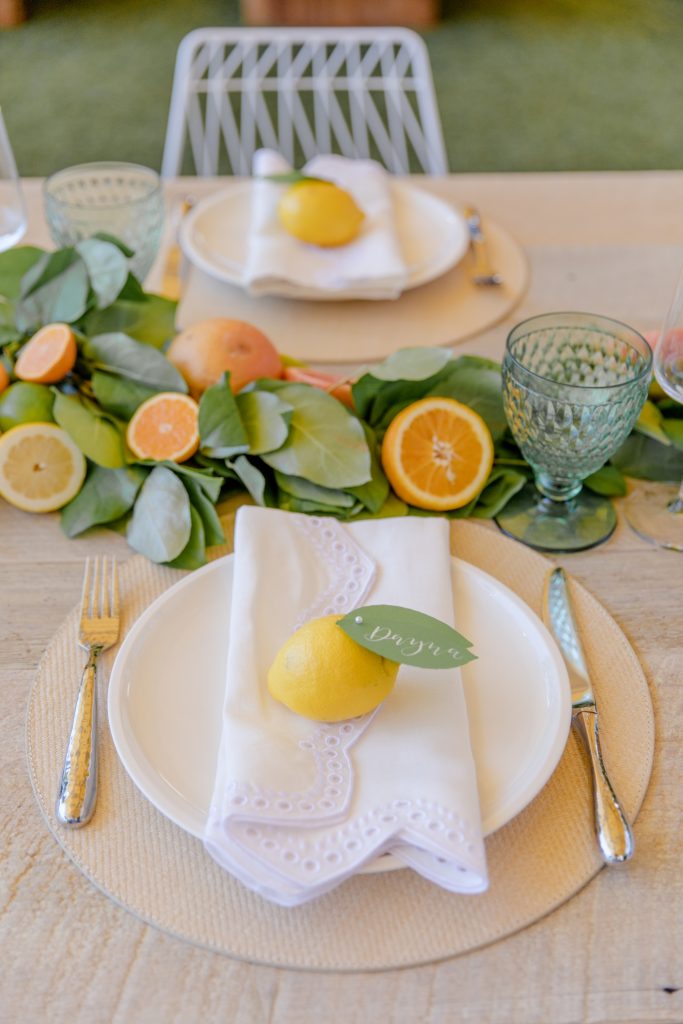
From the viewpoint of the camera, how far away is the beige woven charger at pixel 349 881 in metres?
0.53

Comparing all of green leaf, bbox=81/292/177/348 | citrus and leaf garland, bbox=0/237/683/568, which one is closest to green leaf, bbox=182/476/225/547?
citrus and leaf garland, bbox=0/237/683/568

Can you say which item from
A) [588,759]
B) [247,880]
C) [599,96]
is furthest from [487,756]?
[599,96]

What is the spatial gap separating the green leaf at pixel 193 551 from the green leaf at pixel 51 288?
0.30 metres

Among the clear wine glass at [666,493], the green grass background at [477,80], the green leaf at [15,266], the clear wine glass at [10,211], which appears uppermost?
the clear wine glass at [10,211]

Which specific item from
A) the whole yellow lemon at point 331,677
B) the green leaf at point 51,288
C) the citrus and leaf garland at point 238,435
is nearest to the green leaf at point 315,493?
the citrus and leaf garland at point 238,435

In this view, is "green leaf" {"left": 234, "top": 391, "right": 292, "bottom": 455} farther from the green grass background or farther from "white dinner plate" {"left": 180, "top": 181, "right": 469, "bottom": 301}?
the green grass background

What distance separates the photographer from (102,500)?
831 millimetres

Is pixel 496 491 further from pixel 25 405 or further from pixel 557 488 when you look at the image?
pixel 25 405

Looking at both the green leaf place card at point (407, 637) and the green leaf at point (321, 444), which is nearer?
the green leaf place card at point (407, 637)

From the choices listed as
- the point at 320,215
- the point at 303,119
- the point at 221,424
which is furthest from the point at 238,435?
the point at 303,119

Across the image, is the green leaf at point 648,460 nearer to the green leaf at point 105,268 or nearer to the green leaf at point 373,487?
the green leaf at point 373,487

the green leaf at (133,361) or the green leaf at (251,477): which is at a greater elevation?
the green leaf at (133,361)

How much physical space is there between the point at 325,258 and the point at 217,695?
67 cm

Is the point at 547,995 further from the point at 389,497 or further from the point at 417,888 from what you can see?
the point at 389,497
